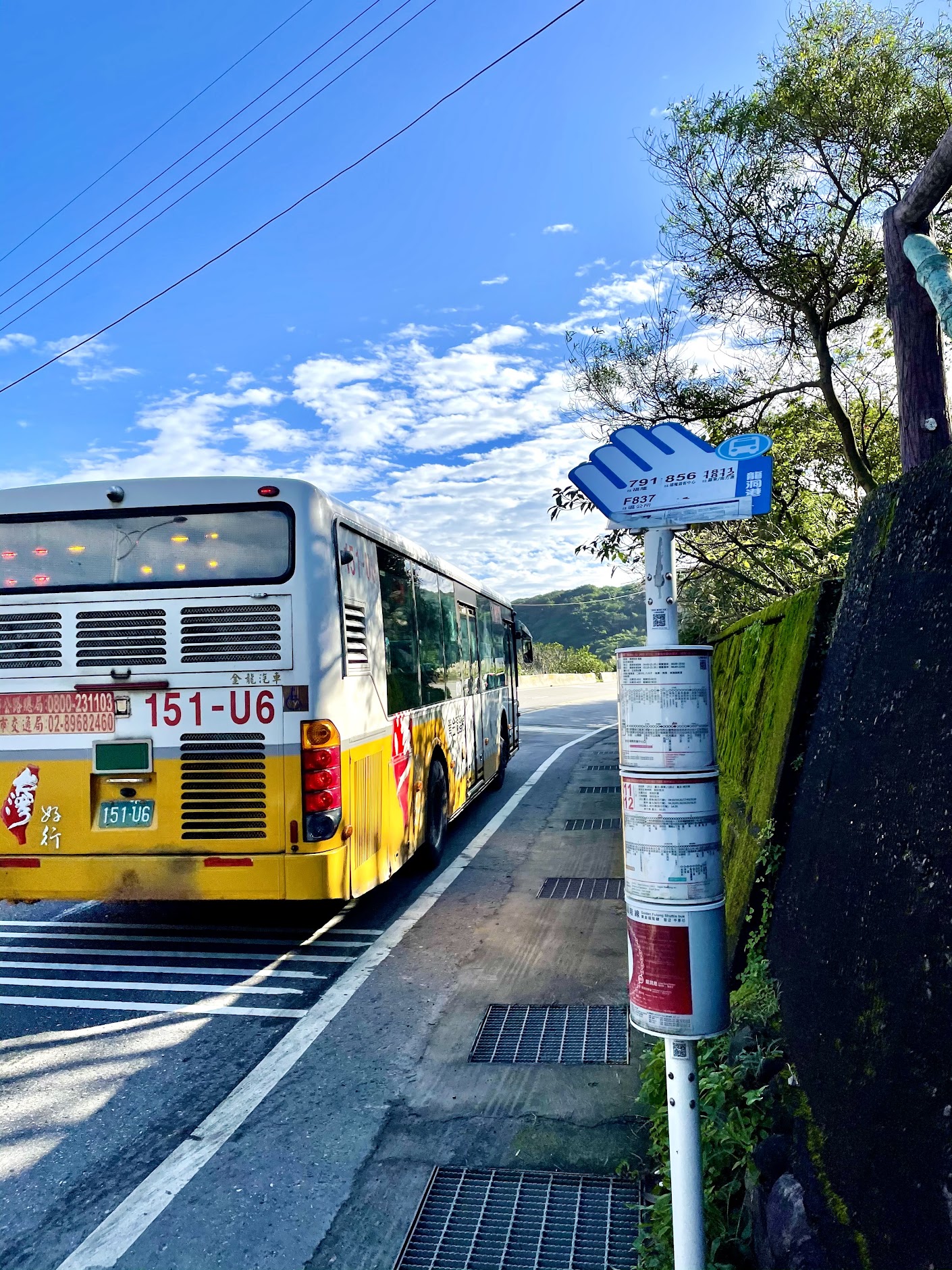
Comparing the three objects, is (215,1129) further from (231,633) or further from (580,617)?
(580,617)

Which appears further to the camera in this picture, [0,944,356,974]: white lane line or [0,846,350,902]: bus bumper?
[0,944,356,974]: white lane line

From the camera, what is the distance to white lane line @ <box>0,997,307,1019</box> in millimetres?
5113

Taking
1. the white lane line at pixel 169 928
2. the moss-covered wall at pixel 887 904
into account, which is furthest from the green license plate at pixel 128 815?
the moss-covered wall at pixel 887 904

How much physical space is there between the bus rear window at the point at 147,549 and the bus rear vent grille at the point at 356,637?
0.58 m

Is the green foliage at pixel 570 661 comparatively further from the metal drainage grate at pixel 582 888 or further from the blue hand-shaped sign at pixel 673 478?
the blue hand-shaped sign at pixel 673 478

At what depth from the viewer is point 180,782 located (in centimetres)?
575

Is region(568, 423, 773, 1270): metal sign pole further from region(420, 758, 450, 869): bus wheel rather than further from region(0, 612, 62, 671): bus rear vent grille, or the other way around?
region(420, 758, 450, 869): bus wheel

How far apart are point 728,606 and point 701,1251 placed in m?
12.9

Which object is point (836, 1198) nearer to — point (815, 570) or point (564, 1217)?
point (564, 1217)

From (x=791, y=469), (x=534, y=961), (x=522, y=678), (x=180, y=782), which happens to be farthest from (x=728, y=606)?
(x=522, y=678)

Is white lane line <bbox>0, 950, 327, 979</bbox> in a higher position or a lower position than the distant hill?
lower

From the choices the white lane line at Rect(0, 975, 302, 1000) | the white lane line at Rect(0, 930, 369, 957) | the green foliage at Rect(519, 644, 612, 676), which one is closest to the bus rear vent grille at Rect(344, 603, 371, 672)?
the white lane line at Rect(0, 930, 369, 957)

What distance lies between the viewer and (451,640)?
32.1 ft

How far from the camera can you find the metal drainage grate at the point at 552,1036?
446cm
